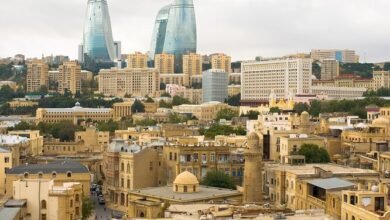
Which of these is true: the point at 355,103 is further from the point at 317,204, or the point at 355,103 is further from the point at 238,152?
the point at 317,204

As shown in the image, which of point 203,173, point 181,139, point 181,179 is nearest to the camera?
point 181,179

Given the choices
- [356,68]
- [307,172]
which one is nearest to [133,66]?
[356,68]

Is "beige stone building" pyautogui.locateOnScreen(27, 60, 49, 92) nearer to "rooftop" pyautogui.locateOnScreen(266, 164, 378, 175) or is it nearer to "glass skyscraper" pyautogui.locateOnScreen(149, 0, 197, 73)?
"glass skyscraper" pyautogui.locateOnScreen(149, 0, 197, 73)

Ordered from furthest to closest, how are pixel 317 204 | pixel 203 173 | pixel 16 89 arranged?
1. pixel 16 89
2. pixel 203 173
3. pixel 317 204

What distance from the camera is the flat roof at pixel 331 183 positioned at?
34750mm

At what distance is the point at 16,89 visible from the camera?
479 feet

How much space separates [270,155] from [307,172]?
45.1 ft

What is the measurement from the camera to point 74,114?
110250 millimetres

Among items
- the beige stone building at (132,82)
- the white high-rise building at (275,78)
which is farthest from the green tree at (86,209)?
the beige stone building at (132,82)

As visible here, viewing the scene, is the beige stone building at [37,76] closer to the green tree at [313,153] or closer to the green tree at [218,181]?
the green tree at [313,153]

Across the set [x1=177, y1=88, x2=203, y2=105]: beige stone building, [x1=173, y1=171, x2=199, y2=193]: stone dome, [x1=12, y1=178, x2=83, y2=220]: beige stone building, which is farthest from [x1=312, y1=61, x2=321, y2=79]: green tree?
[x1=12, y1=178, x2=83, y2=220]: beige stone building

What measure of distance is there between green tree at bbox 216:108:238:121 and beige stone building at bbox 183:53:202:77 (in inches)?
2585

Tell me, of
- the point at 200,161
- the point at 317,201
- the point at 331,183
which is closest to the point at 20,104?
the point at 200,161

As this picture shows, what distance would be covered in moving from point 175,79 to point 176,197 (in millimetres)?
132214
